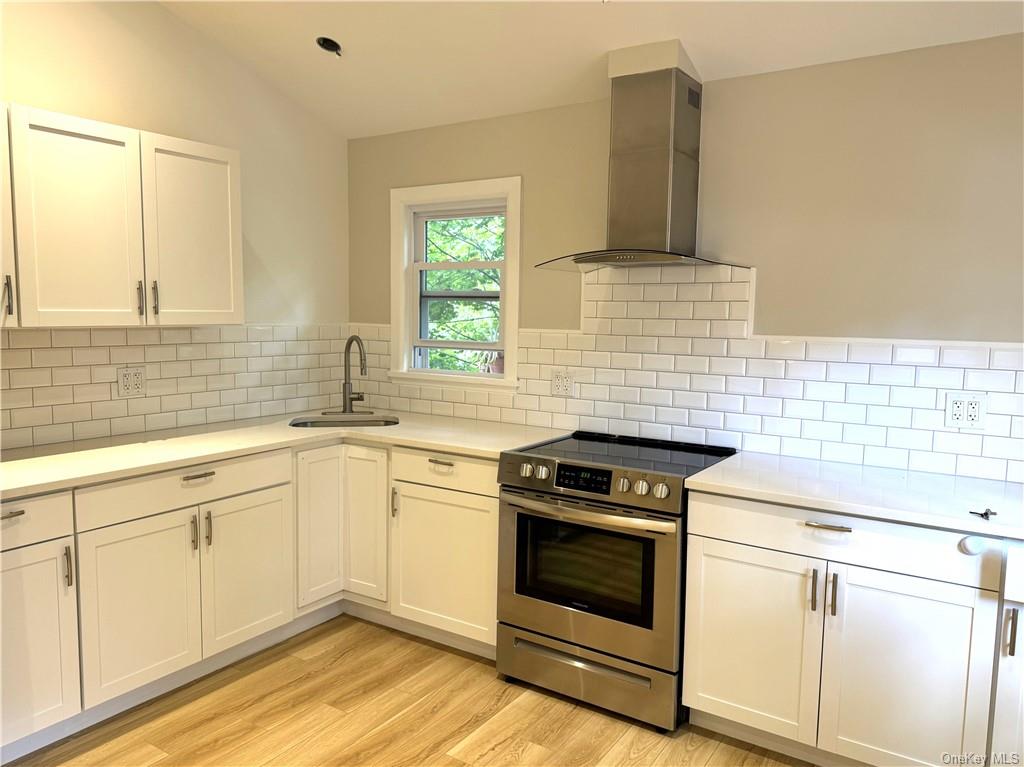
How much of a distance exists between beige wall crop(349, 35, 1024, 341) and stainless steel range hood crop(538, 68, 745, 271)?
0.19m

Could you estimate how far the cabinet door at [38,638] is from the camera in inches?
87.0

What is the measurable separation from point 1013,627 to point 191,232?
3.15 m

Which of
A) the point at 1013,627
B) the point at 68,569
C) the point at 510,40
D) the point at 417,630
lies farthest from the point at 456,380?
the point at 1013,627

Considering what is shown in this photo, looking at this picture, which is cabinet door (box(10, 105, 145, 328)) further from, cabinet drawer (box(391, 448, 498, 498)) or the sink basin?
cabinet drawer (box(391, 448, 498, 498))

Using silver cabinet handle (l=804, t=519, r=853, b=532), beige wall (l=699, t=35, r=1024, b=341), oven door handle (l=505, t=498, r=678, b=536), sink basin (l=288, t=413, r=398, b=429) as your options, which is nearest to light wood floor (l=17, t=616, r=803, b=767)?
oven door handle (l=505, t=498, r=678, b=536)

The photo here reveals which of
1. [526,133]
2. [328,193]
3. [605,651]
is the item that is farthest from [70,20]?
[605,651]

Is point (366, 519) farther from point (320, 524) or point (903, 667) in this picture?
point (903, 667)

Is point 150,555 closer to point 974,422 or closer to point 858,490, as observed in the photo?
point 858,490

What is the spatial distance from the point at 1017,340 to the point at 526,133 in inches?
87.6

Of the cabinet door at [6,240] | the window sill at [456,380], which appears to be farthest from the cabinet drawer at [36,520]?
the window sill at [456,380]

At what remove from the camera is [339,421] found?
139 inches

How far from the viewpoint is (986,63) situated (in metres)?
2.49

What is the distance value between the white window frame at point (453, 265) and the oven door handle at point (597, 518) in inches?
37.3

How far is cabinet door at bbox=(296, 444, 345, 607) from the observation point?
10.5 ft
